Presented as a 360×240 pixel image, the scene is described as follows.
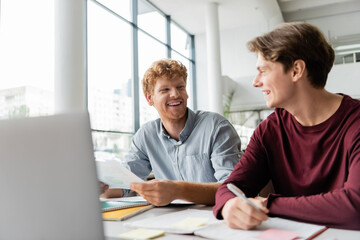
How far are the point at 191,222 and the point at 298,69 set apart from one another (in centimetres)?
71

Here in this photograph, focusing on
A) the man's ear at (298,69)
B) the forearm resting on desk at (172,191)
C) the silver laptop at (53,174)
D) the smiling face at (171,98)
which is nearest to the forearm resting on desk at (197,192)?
the forearm resting on desk at (172,191)

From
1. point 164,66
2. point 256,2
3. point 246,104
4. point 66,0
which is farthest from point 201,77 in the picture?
point 164,66

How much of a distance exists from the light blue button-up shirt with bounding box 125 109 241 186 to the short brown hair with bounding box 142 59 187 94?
24cm

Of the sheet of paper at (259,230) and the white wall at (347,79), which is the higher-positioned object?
the white wall at (347,79)

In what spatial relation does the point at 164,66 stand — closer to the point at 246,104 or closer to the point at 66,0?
the point at 66,0

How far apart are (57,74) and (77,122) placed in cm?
389

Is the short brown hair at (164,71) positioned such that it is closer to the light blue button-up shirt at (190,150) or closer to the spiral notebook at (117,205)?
the light blue button-up shirt at (190,150)

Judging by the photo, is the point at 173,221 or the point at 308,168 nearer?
the point at 173,221

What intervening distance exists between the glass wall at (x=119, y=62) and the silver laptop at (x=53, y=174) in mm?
4255

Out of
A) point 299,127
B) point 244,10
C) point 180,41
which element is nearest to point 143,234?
point 299,127

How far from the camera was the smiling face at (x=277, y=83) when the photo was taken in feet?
4.52

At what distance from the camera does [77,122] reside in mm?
588

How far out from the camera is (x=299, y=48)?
1350 mm

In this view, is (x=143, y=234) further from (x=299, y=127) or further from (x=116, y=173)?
(x=299, y=127)
